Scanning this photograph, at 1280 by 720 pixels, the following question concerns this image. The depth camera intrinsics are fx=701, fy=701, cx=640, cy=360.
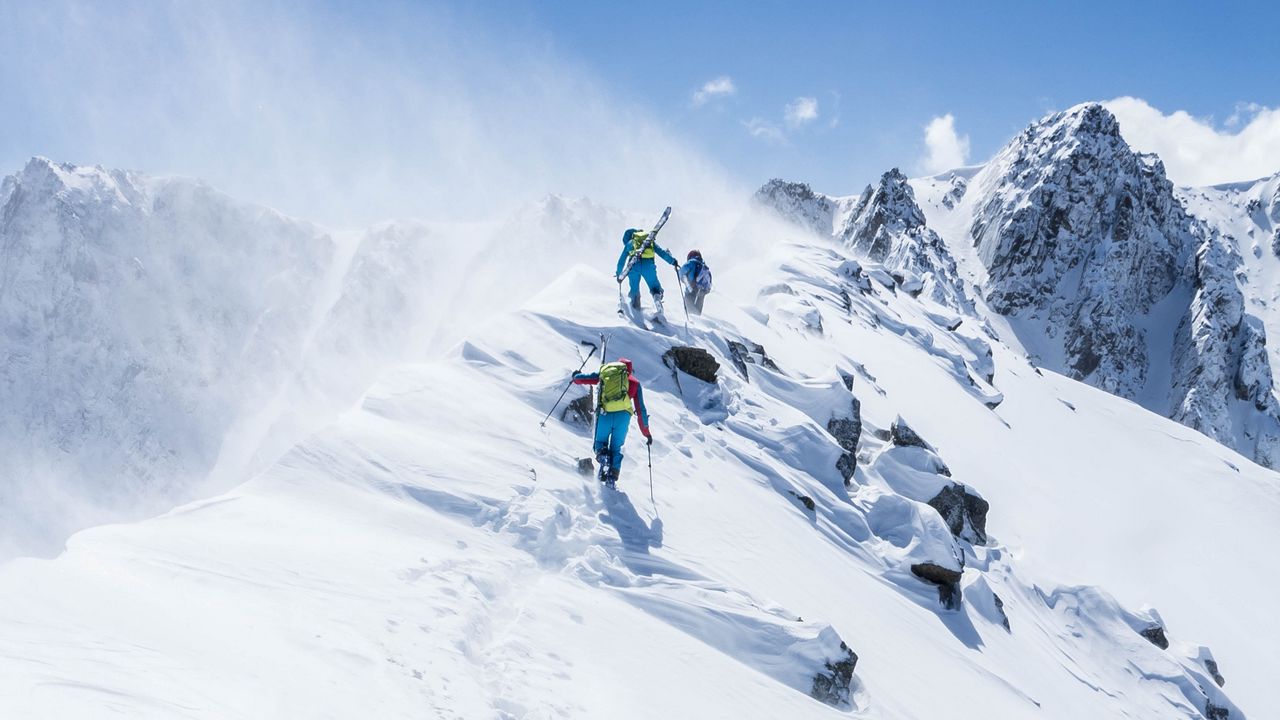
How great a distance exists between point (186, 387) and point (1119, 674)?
200 m

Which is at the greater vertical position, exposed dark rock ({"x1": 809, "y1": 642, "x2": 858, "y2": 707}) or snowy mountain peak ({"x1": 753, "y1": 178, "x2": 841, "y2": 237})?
snowy mountain peak ({"x1": 753, "y1": 178, "x2": 841, "y2": 237})

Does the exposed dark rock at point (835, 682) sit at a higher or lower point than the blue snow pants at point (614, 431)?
lower

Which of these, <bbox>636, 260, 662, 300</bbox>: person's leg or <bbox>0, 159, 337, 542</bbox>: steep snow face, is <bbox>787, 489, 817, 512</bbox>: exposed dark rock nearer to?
<bbox>636, 260, 662, 300</bbox>: person's leg

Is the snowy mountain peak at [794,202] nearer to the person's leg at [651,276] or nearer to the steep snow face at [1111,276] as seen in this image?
the steep snow face at [1111,276]

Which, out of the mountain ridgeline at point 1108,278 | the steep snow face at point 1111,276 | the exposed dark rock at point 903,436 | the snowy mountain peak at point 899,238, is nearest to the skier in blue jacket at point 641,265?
the exposed dark rock at point 903,436

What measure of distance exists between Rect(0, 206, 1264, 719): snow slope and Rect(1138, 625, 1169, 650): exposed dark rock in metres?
0.19

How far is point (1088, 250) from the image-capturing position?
118 m

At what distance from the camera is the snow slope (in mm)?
5410

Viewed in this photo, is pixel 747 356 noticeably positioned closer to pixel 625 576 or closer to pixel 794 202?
pixel 625 576

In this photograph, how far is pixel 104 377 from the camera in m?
170

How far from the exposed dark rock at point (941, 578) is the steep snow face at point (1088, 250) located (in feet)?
375

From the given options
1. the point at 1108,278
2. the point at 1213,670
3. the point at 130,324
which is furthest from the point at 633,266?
the point at 130,324

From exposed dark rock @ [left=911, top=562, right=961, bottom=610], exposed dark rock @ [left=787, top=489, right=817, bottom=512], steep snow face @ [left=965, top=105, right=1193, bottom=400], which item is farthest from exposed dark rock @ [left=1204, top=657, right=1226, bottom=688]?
steep snow face @ [left=965, top=105, right=1193, bottom=400]

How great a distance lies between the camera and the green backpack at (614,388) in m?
10.7
